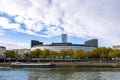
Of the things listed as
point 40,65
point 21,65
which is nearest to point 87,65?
point 40,65

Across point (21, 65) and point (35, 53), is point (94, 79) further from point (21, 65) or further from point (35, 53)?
point (35, 53)

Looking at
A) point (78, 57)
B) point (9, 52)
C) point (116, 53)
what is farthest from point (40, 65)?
point (9, 52)

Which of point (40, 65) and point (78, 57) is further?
point (78, 57)

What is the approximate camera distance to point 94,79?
168ft

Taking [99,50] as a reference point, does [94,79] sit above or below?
below

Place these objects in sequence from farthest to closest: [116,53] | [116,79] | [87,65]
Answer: [116,53] < [87,65] < [116,79]

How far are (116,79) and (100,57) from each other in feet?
359

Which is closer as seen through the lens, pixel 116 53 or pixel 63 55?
pixel 116 53

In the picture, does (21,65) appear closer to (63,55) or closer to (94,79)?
(63,55)

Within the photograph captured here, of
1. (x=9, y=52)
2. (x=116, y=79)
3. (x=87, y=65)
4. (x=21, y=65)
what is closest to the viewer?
(x=116, y=79)

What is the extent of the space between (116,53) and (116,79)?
106m

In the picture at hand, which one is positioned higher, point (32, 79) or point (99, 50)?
point (99, 50)

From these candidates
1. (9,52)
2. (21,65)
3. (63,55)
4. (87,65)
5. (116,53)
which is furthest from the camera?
(9,52)

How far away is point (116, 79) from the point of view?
→ 166ft
